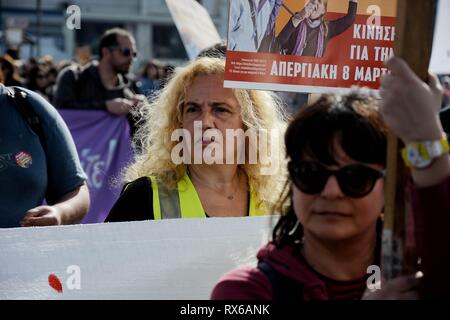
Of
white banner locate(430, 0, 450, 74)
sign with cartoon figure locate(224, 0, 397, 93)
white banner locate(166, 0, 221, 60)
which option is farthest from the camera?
white banner locate(166, 0, 221, 60)

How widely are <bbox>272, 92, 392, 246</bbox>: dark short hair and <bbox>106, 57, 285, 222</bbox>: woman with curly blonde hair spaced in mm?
1167

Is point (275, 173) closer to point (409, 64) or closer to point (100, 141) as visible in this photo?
point (409, 64)

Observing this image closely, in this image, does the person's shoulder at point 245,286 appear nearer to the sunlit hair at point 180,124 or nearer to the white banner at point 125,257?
the white banner at point 125,257

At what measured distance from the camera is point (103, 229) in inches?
96.0

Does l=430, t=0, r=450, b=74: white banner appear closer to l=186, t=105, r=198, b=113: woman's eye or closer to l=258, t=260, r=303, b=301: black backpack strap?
l=258, t=260, r=303, b=301: black backpack strap

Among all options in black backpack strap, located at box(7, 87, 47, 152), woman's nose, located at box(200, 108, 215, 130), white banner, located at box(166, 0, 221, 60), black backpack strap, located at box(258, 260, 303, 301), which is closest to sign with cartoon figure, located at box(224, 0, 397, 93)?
woman's nose, located at box(200, 108, 215, 130)

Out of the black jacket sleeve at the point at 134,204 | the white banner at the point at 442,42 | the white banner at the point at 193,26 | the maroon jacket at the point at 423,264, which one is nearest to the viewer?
the maroon jacket at the point at 423,264

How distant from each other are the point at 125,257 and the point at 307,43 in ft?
2.91


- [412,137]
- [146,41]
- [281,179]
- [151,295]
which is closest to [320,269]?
[412,137]

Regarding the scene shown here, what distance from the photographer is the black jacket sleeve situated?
9.40 ft

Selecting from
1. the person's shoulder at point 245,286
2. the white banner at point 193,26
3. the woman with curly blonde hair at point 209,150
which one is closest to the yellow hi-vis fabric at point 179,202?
the woman with curly blonde hair at point 209,150

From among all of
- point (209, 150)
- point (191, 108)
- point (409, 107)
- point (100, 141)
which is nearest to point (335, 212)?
point (409, 107)

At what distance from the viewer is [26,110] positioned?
299cm

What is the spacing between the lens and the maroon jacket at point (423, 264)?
155cm
